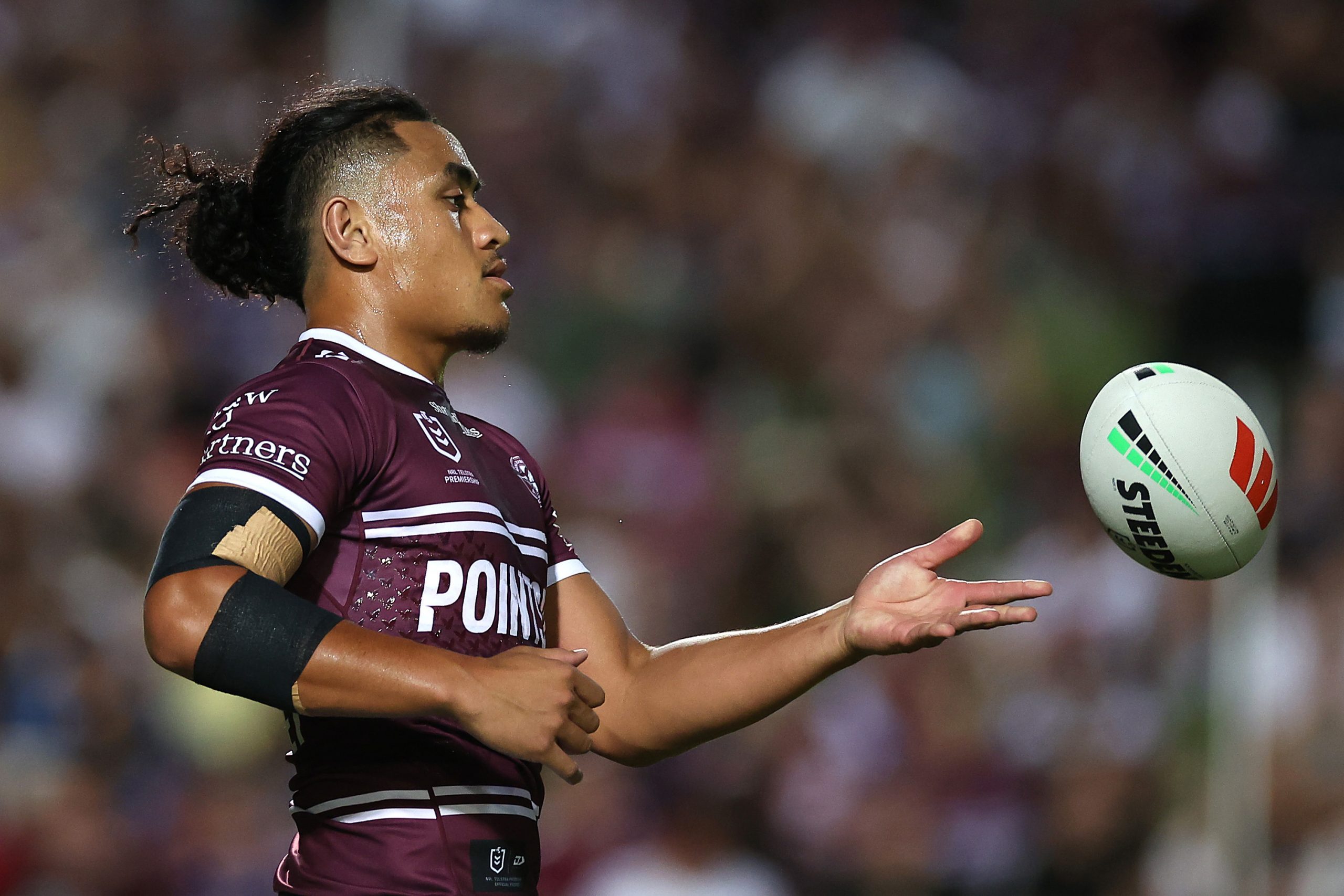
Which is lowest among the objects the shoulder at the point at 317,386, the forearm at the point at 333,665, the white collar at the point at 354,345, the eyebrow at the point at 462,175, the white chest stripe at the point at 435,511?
the forearm at the point at 333,665

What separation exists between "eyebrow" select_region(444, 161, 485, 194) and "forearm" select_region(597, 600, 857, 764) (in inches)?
44.8

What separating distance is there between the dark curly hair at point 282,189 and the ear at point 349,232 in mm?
71

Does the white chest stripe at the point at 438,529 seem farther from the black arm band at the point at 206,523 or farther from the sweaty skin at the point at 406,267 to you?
the sweaty skin at the point at 406,267

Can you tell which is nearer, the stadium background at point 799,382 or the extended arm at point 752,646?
the extended arm at point 752,646

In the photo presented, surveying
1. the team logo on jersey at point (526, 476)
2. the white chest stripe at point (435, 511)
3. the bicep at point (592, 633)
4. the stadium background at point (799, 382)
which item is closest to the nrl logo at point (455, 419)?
the team logo on jersey at point (526, 476)

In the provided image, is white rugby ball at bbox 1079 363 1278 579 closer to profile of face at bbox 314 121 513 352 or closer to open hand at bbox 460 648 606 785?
profile of face at bbox 314 121 513 352

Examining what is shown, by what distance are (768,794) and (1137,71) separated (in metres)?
4.73

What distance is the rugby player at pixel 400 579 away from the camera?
2500mm

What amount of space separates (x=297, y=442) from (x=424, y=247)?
70 cm

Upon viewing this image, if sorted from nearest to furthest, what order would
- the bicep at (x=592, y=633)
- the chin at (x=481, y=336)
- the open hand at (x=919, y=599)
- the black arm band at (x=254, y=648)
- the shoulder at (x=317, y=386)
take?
the black arm band at (x=254, y=648), the shoulder at (x=317, y=386), the open hand at (x=919, y=599), the chin at (x=481, y=336), the bicep at (x=592, y=633)

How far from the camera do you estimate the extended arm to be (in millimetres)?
3043

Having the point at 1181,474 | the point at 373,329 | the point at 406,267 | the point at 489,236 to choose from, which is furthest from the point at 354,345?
the point at 1181,474

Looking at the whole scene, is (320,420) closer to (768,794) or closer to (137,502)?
(768,794)

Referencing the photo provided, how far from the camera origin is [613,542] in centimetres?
779
